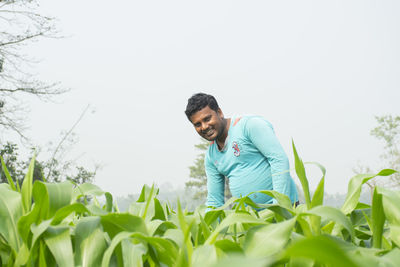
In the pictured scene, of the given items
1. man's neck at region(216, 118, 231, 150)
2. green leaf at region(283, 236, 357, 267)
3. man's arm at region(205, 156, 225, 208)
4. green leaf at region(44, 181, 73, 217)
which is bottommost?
man's arm at region(205, 156, 225, 208)

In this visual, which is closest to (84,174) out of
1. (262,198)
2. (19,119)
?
(19,119)

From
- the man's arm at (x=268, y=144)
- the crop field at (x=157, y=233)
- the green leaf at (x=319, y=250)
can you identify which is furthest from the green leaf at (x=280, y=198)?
the man's arm at (x=268, y=144)

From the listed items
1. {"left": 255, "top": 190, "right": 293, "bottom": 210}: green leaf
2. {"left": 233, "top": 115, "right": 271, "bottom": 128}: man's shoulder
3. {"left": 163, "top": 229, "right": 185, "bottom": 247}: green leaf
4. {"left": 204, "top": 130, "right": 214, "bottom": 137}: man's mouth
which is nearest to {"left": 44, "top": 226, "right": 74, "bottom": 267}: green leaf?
{"left": 163, "top": 229, "right": 185, "bottom": 247}: green leaf

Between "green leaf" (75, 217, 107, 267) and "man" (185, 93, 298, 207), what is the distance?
5.76 ft

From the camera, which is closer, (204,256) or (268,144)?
(204,256)

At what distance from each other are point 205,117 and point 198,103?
10cm

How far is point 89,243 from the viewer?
439 millimetres

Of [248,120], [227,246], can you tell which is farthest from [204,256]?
[248,120]

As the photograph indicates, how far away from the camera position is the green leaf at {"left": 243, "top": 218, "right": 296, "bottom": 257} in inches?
14.6

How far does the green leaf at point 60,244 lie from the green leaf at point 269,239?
0.67 feet

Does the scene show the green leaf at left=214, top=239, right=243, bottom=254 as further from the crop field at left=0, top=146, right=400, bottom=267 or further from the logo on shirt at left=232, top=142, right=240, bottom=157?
the logo on shirt at left=232, top=142, right=240, bottom=157

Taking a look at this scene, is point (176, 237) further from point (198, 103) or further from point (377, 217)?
point (198, 103)

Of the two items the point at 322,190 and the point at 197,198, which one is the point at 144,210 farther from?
the point at 197,198

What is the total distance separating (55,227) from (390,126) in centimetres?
2481
